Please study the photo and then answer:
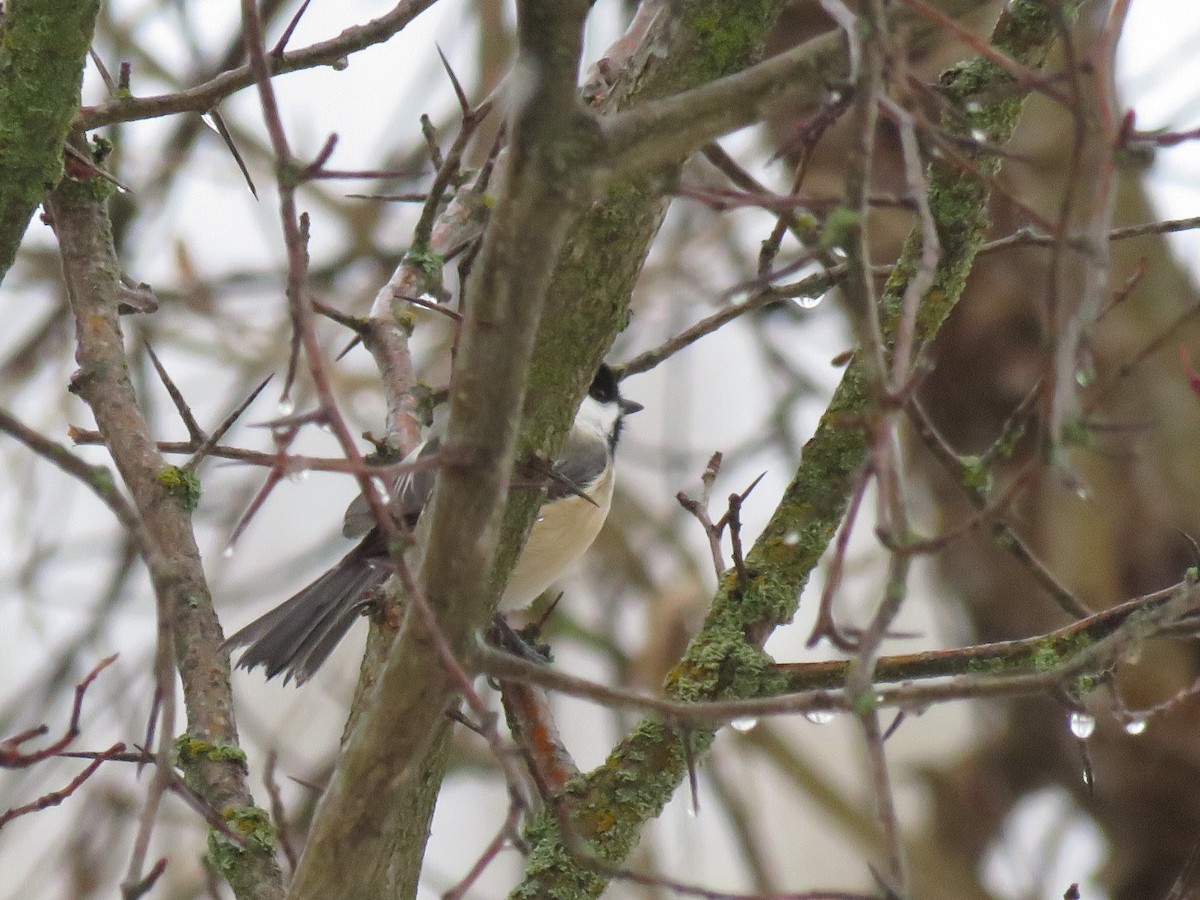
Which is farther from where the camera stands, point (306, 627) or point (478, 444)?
point (306, 627)

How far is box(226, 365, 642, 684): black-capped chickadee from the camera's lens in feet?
8.98

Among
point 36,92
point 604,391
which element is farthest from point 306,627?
point 36,92

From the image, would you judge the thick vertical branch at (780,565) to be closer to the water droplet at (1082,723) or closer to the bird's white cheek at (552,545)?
the water droplet at (1082,723)

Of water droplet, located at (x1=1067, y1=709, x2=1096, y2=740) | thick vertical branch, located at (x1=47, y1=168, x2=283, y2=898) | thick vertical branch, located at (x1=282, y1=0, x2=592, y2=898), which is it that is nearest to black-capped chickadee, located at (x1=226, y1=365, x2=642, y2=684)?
thick vertical branch, located at (x1=47, y1=168, x2=283, y2=898)

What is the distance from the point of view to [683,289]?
455 centimetres

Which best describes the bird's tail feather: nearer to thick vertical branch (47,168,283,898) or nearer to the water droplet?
thick vertical branch (47,168,283,898)

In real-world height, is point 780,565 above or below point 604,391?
below

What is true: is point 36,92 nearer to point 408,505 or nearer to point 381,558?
point 381,558

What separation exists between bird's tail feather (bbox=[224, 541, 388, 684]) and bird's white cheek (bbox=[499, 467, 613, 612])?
443 mm

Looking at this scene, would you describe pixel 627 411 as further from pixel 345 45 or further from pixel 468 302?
pixel 468 302

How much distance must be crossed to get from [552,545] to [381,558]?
32.7 inches

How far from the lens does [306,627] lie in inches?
110

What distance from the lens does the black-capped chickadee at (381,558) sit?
2.74 meters

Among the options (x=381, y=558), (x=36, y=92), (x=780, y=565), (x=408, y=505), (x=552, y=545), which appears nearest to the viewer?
(x=36, y=92)
